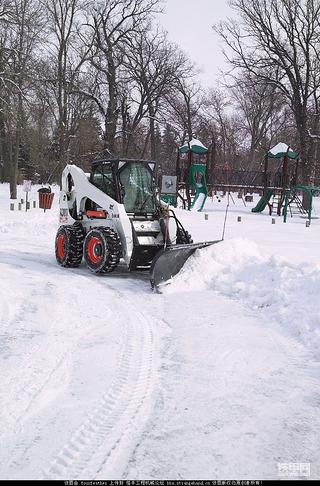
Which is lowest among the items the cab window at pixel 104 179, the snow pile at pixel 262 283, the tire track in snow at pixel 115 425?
the tire track in snow at pixel 115 425

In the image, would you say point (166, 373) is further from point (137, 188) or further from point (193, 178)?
point (193, 178)

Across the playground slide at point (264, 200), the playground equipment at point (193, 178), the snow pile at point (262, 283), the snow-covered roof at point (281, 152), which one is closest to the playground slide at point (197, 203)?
the playground equipment at point (193, 178)

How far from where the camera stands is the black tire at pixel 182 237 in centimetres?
1041

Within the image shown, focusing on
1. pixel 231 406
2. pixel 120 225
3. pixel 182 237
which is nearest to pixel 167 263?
pixel 120 225

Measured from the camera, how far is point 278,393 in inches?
171

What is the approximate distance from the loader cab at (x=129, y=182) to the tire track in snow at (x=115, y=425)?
16.8 feet

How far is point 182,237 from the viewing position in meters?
10.5

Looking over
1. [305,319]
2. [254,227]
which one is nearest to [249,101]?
[254,227]

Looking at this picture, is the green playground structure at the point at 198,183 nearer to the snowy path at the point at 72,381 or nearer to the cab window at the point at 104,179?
the cab window at the point at 104,179

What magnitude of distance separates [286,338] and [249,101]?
51325 millimetres

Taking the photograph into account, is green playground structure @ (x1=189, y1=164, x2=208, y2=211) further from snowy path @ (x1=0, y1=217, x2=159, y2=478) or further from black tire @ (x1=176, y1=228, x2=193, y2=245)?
snowy path @ (x1=0, y1=217, x2=159, y2=478)

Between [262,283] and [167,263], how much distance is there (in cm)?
166

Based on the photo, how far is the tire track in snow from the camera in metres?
3.11

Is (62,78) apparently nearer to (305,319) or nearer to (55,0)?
(55,0)
